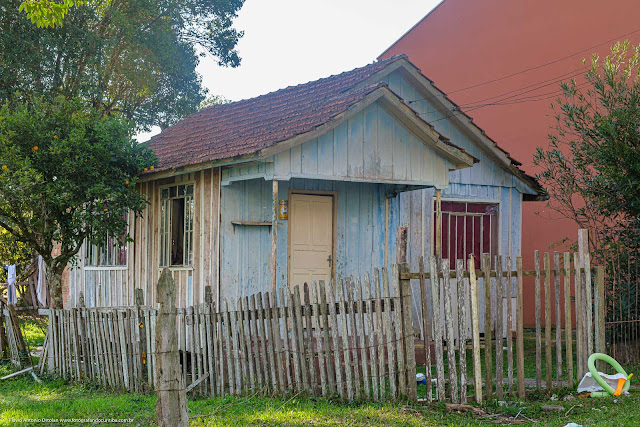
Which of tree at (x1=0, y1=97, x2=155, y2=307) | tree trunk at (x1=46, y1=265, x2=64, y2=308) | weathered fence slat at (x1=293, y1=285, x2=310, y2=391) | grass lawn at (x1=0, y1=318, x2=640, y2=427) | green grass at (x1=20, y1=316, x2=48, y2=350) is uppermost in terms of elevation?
tree at (x1=0, y1=97, x2=155, y2=307)

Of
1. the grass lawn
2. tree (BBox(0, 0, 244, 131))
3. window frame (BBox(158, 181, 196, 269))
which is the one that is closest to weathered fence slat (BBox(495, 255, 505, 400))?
the grass lawn

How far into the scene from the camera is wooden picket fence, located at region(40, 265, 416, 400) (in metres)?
7.46

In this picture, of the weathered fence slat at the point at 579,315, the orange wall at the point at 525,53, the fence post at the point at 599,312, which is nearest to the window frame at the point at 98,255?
the weathered fence slat at the point at 579,315

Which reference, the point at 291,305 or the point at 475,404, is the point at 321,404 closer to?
the point at 291,305

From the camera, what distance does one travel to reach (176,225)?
12.1 meters

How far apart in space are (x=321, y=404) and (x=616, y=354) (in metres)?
4.94

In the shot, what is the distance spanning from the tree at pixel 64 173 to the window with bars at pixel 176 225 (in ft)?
1.75

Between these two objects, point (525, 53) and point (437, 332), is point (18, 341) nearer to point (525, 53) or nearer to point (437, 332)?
point (437, 332)

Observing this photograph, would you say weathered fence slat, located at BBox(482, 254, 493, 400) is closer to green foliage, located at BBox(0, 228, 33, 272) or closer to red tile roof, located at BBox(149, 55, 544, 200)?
red tile roof, located at BBox(149, 55, 544, 200)

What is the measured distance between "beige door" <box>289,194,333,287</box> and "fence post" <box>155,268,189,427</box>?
6337mm

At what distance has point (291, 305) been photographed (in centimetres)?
793

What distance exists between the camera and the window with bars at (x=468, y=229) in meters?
13.8

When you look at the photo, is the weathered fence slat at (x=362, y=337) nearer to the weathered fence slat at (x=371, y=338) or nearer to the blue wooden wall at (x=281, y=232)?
the weathered fence slat at (x=371, y=338)

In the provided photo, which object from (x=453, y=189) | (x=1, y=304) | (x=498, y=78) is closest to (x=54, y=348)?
(x=1, y=304)
